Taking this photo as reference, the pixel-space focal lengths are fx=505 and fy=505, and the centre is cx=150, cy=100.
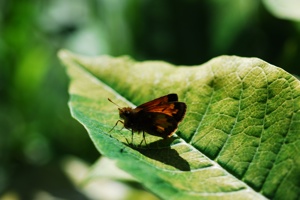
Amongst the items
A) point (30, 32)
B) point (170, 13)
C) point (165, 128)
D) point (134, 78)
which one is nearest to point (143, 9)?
point (170, 13)

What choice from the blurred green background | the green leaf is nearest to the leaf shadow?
the green leaf

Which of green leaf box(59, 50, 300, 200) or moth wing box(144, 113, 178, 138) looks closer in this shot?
green leaf box(59, 50, 300, 200)

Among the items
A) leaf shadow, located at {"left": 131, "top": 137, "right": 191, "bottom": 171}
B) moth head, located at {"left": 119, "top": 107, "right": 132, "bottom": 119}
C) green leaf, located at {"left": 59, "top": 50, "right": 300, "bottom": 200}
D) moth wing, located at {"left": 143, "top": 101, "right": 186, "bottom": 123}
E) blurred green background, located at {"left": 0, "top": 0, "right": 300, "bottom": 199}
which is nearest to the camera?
green leaf, located at {"left": 59, "top": 50, "right": 300, "bottom": 200}

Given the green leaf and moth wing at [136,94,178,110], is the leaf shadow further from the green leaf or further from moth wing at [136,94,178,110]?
moth wing at [136,94,178,110]

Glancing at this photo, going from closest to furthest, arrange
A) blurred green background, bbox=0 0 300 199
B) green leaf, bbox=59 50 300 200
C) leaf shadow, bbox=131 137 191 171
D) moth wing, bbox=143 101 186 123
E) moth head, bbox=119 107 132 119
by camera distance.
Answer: green leaf, bbox=59 50 300 200, leaf shadow, bbox=131 137 191 171, moth wing, bbox=143 101 186 123, moth head, bbox=119 107 132 119, blurred green background, bbox=0 0 300 199

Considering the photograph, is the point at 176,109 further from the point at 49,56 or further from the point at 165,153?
the point at 49,56

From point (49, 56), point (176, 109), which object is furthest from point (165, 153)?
point (49, 56)
